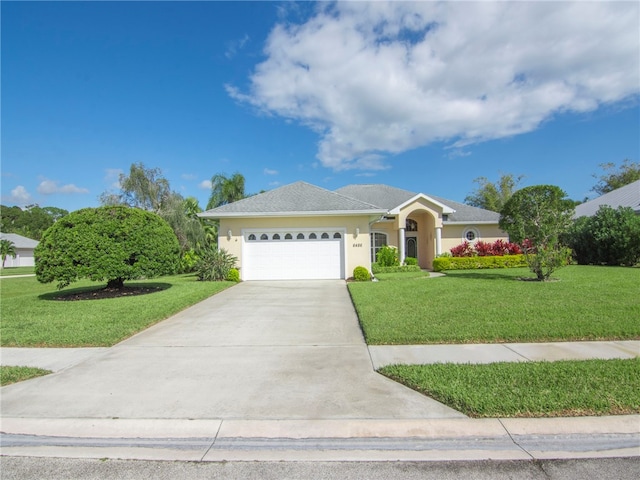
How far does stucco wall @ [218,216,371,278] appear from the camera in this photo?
15773 millimetres

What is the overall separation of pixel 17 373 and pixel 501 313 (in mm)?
8470

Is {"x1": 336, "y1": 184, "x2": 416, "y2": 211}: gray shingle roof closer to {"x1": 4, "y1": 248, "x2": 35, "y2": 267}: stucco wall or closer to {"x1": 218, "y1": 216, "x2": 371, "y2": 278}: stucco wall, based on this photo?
{"x1": 218, "y1": 216, "x2": 371, "y2": 278}: stucco wall

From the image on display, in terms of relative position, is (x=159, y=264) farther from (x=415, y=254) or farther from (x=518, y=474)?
(x=415, y=254)

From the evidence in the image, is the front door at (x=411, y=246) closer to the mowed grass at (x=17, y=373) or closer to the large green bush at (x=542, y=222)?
the large green bush at (x=542, y=222)

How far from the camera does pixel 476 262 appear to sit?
19.4 m

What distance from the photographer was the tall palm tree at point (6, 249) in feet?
137

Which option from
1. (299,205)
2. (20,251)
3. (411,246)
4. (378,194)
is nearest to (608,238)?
(411,246)

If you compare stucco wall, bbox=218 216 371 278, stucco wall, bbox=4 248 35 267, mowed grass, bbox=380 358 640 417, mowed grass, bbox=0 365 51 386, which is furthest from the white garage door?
stucco wall, bbox=4 248 35 267

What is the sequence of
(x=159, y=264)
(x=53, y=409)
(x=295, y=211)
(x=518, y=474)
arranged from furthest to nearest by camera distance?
1. (x=295, y=211)
2. (x=159, y=264)
3. (x=53, y=409)
4. (x=518, y=474)

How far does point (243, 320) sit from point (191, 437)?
470cm

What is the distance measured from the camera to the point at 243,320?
8039 millimetres

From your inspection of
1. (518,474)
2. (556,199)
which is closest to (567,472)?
(518,474)

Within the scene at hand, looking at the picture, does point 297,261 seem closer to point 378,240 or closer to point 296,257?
point 296,257

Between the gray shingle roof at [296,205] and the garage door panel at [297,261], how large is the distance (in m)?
1.46
